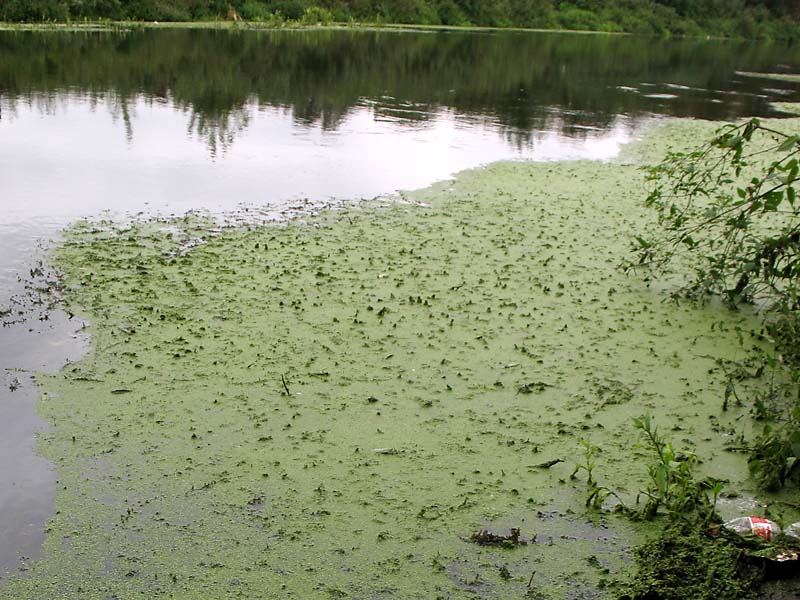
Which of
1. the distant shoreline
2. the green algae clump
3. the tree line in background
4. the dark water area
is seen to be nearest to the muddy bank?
the green algae clump

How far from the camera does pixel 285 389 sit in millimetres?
3707

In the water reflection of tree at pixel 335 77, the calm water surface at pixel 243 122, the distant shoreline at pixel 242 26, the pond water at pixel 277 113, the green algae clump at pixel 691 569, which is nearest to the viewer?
the green algae clump at pixel 691 569

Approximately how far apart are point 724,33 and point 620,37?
1258cm

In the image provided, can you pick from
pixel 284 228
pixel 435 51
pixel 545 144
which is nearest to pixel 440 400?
pixel 284 228

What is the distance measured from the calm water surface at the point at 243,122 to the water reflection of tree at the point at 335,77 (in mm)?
69

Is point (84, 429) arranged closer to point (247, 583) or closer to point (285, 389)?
point (285, 389)

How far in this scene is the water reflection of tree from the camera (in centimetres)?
1259

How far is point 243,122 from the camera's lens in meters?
11.0

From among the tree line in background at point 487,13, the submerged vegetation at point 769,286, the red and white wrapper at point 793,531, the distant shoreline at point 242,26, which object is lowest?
the red and white wrapper at point 793,531

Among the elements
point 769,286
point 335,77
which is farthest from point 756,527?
point 335,77

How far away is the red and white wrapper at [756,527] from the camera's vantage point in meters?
2.76

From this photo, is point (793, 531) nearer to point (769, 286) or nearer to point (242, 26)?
point (769, 286)

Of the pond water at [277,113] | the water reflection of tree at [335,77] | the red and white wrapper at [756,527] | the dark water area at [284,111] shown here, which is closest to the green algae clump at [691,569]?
the red and white wrapper at [756,527]

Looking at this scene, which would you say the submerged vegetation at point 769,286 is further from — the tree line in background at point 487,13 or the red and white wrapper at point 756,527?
the tree line in background at point 487,13
